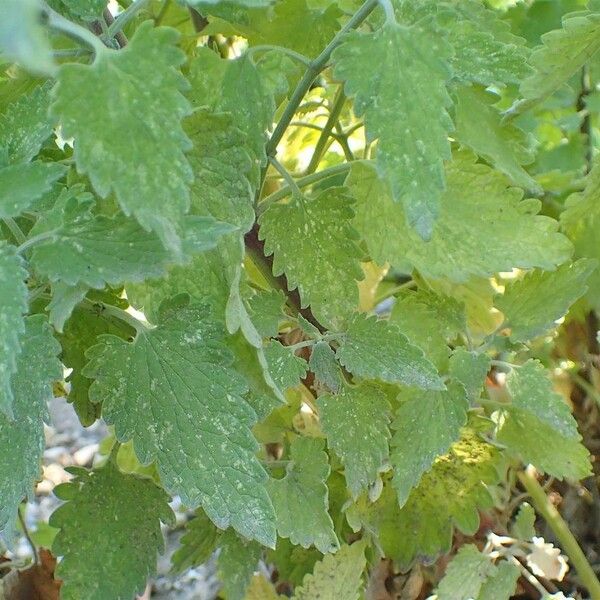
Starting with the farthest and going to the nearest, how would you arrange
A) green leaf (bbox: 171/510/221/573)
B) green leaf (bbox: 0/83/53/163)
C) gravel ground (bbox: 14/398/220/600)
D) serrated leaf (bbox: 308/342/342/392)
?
gravel ground (bbox: 14/398/220/600) → green leaf (bbox: 171/510/221/573) → serrated leaf (bbox: 308/342/342/392) → green leaf (bbox: 0/83/53/163)

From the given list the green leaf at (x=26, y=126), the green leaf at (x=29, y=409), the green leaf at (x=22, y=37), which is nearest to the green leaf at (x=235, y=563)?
→ the green leaf at (x=29, y=409)

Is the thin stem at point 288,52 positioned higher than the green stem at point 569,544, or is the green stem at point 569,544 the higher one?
the thin stem at point 288,52

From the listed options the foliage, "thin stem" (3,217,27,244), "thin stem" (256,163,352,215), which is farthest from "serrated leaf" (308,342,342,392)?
"thin stem" (3,217,27,244)

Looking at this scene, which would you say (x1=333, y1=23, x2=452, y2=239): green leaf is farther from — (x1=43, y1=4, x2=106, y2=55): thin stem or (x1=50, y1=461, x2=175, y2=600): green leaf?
(x1=50, y1=461, x2=175, y2=600): green leaf

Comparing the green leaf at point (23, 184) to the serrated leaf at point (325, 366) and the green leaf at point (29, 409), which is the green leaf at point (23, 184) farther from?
the serrated leaf at point (325, 366)

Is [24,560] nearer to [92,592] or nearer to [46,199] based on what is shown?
[92,592]

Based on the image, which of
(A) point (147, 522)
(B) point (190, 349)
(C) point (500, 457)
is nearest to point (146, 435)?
(B) point (190, 349)
